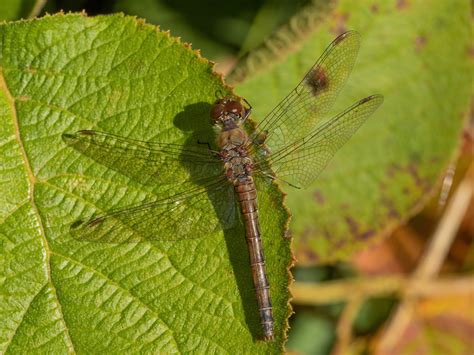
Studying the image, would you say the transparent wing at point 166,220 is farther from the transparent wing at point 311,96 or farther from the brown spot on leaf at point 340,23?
the brown spot on leaf at point 340,23

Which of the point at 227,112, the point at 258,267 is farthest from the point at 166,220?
the point at 227,112

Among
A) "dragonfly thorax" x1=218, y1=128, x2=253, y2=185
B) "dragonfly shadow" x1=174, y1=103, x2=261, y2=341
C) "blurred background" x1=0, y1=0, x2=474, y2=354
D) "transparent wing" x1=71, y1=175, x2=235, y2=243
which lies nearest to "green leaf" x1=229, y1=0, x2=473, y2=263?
"blurred background" x1=0, y1=0, x2=474, y2=354

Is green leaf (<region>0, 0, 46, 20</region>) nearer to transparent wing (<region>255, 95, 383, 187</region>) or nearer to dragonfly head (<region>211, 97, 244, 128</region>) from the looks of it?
dragonfly head (<region>211, 97, 244, 128</region>)

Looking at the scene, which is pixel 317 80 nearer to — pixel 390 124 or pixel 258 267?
pixel 390 124

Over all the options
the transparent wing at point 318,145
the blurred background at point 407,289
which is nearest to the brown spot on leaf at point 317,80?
the transparent wing at point 318,145

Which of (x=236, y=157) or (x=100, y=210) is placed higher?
(x=236, y=157)

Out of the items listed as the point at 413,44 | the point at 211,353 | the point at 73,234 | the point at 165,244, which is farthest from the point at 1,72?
the point at 413,44

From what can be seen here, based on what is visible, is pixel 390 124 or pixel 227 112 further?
pixel 390 124
